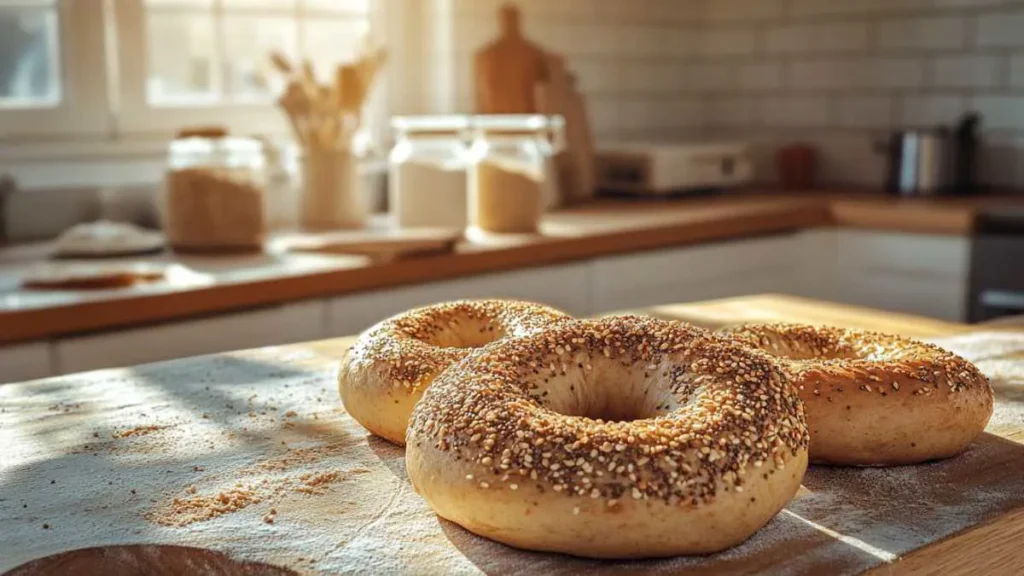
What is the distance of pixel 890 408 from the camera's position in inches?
37.7

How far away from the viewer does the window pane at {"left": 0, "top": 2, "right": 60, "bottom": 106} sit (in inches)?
99.3

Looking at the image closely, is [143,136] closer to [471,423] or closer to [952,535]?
[471,423]

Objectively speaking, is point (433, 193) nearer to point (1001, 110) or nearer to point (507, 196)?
point (507, 196)

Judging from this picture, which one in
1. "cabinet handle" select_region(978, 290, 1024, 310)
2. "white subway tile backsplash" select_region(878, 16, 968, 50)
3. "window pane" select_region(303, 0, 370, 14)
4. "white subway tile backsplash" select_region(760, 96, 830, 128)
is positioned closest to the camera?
"cabinet handle" select_region(978, 290, 1024, 310)

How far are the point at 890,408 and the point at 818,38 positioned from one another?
118 inches

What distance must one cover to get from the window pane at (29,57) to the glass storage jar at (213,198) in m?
0.54

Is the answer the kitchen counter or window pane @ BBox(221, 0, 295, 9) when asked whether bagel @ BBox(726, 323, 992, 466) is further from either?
window pane @ BBox(221, 0, 295, 9)

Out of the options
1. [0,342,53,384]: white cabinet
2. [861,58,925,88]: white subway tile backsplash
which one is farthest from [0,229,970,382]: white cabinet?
[861,58,925,88]: white subway tile backsplash

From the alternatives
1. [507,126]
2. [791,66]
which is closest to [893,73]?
[791,66]

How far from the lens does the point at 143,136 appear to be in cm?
275

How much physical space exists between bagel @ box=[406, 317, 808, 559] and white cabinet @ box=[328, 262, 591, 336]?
122cm

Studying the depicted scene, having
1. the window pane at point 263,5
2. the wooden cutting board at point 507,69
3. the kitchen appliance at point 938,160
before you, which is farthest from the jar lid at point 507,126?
the kitchen appliance at point 938,160

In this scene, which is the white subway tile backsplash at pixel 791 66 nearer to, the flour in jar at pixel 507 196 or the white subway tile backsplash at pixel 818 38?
the white subway tile backsplash at pixel 818 38

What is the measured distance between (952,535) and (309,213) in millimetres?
2026
